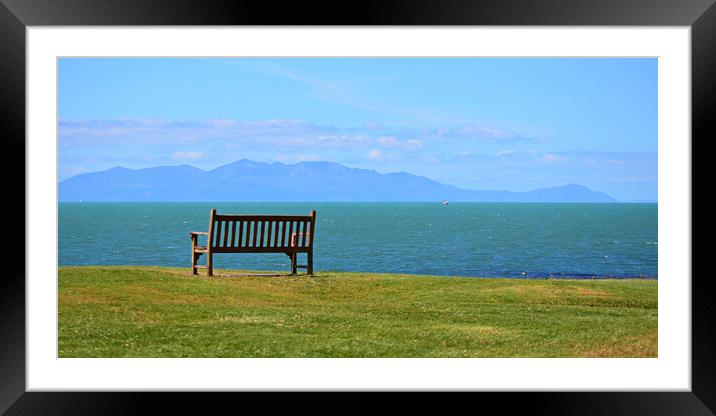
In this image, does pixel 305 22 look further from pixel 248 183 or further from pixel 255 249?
pixel 248 183

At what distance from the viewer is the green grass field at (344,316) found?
220 inches

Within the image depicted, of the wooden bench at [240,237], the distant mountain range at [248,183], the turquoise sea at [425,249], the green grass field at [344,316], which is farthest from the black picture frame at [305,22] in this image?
the distant mountain range at [248,183]

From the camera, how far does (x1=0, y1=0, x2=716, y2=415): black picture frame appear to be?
3.64 m

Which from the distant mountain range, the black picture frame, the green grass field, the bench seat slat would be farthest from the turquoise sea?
the distant mountain range

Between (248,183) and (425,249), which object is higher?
(248,183)

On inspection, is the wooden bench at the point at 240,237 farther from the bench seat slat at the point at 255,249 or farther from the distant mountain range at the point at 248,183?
the distant mountain range at the point at 248,183

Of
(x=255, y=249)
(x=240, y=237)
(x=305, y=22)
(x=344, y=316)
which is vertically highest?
(x=305, y=22)

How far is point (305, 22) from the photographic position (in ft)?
12.0

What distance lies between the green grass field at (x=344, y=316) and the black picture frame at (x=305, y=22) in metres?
1.58

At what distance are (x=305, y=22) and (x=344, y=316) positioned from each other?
3.61m

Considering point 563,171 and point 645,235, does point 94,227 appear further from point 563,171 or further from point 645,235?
point 563,171

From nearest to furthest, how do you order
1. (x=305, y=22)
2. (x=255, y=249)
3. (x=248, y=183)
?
(x=305, y=22) < (x=255, y=249) < (x=248, y=183)

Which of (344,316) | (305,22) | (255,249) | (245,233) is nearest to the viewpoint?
(305,22)

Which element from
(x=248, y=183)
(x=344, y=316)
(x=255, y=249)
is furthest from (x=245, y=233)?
(x=248, y=183)
